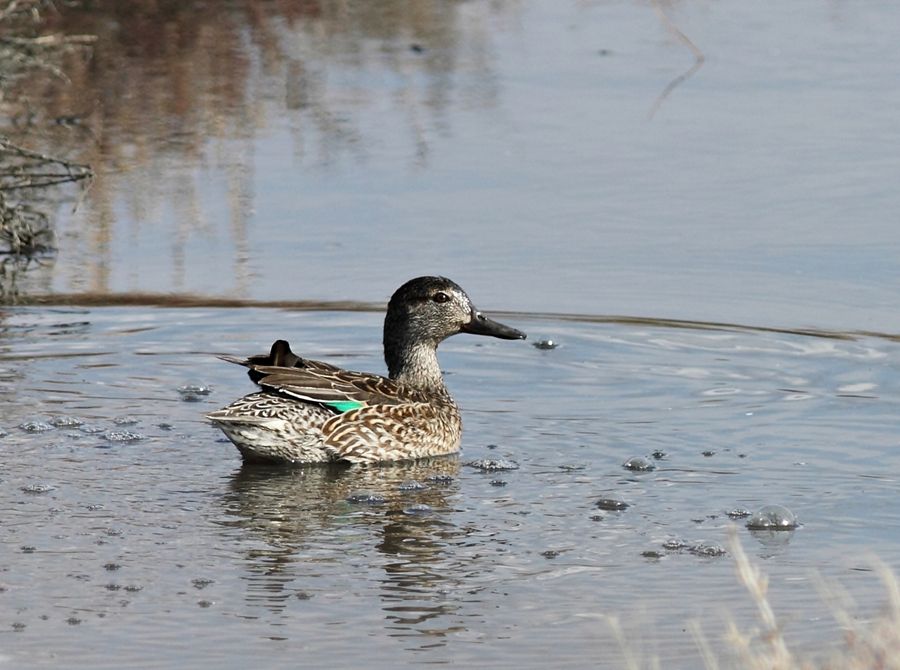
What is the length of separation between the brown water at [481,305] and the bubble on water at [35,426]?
0.12 m

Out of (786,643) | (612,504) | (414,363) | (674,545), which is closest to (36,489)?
(414,363)

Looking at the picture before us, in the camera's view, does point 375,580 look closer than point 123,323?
Yes

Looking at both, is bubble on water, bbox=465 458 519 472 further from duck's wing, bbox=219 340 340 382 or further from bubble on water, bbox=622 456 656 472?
duck's wing, bbox=219 340 340 382

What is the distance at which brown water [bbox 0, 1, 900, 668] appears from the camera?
21.1 ft

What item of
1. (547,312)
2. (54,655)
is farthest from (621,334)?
(54,655)

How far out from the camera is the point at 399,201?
1241 centimetres

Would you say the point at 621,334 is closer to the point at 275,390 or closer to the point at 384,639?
the point at 275,390

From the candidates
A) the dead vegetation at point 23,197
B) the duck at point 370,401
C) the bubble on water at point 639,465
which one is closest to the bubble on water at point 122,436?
the duck at point 370,401

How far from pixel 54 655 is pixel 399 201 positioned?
6.89 m

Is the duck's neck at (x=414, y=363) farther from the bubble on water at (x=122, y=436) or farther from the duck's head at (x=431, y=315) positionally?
the bubble on water at (x=122, y=436)

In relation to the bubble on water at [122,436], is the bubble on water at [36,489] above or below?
below

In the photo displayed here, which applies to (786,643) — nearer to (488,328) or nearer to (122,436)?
(488,328)

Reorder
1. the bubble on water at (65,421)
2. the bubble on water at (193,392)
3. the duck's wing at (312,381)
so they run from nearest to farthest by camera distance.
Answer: the duck's wing at (312,381), the bubble on water at (65,421), the bubble on water at (193,392)

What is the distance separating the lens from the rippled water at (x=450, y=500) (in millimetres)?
6109
